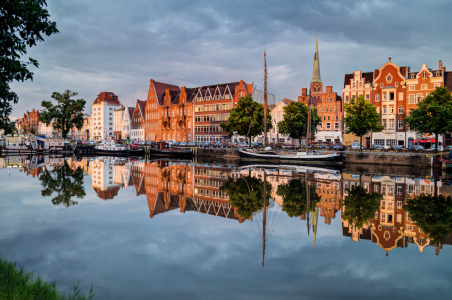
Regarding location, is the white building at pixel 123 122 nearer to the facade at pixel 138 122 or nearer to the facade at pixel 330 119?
the facade at pixel 138 122

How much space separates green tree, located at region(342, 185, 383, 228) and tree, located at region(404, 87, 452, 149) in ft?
94.1

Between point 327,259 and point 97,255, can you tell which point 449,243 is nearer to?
point 327,259

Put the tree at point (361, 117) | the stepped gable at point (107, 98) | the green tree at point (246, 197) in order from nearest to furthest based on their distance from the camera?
1. the green tree at point (246, 197)
2. the tree at point (361, 117)
3. the stepped gable at point (107, 98)

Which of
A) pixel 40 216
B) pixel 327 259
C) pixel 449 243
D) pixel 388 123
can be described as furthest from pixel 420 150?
pixel 40 216

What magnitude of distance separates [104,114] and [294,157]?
108902mm

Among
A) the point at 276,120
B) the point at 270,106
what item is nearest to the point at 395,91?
the point at 276,120

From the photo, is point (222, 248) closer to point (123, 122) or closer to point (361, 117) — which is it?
point (361, 117)

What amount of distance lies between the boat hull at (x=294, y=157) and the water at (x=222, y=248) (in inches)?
1149

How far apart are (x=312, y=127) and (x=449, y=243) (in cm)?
5213

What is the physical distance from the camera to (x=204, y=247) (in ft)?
33.4

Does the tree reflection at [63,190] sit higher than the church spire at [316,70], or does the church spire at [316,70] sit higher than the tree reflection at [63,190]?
the church spire at [316,70]

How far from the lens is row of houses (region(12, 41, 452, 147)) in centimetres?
6166

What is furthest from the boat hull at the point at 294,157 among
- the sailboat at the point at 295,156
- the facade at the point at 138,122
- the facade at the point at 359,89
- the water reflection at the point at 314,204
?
the facade at the point at 138,122

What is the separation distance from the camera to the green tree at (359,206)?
13.7m
